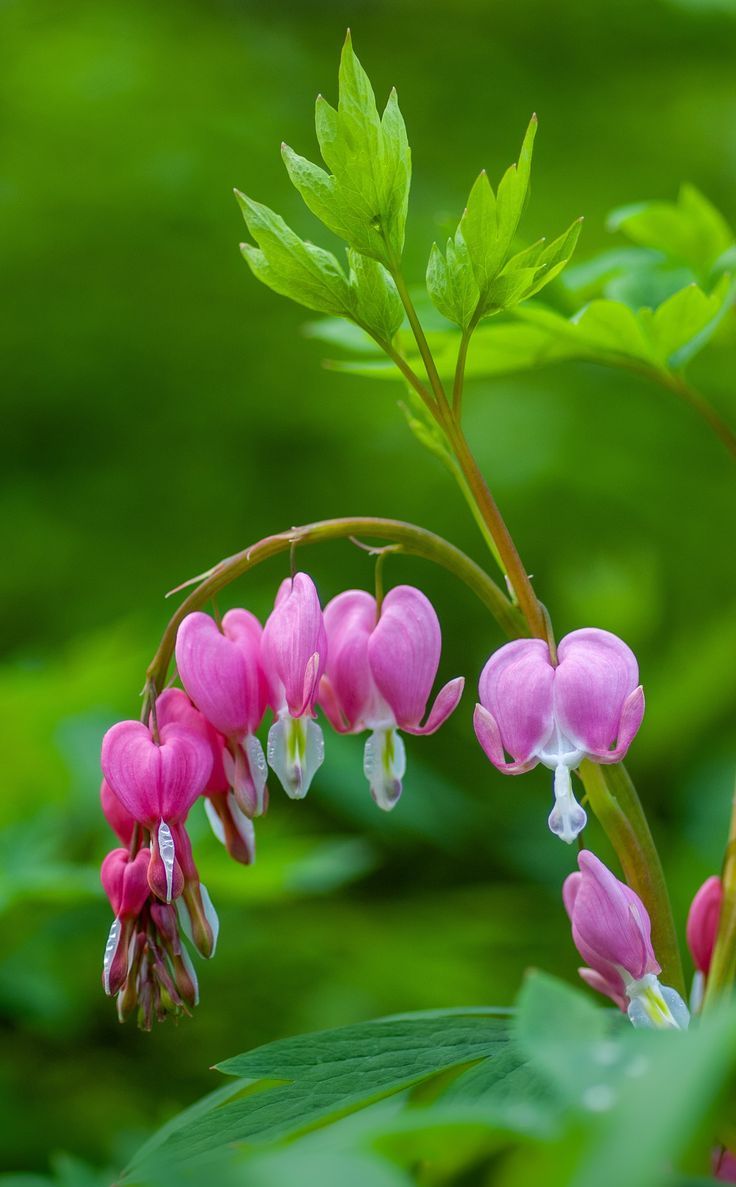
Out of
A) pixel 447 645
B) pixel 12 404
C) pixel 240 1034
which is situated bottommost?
pixel 240 1034

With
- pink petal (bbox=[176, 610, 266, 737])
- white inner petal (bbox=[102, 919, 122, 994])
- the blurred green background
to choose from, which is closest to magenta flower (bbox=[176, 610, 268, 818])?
pink petal (bbox=[176, 610, 266, 737])

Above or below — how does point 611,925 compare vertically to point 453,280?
below

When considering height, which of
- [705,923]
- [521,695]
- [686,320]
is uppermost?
[686,320]

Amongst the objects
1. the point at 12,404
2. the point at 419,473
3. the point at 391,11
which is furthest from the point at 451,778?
the point at 391,11

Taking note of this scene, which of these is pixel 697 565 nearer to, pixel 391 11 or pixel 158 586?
pixel 158 586

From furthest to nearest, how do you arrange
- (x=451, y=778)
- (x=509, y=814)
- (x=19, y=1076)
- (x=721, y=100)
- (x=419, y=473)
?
(x=721, y=100)
(x=419, y=473)
(x=451, y=778)
(x=509, y=814)
(x=19, y=1076)

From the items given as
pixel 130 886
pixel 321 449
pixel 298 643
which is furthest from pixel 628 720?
pixel 321 449

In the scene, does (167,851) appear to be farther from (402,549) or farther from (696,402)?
(696,402)

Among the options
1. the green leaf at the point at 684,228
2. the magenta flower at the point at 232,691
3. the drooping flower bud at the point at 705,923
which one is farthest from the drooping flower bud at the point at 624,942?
the green leaf at the point at 684,228
